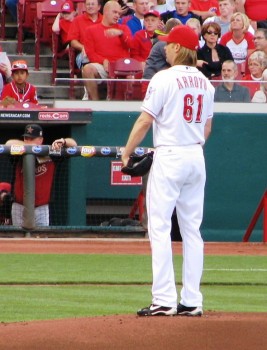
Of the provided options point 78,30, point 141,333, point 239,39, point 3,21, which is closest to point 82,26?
point 78,30

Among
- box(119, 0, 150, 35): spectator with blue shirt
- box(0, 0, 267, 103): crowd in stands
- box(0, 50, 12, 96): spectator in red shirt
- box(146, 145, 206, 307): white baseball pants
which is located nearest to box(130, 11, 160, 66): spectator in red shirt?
box(0, 0, 267, 103): crowd in stands

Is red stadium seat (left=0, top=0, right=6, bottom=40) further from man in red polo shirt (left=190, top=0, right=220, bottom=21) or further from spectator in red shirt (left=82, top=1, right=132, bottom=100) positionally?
man in red polo shirt (left=190, top=0, right=220, bottom=21)

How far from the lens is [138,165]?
671 cm

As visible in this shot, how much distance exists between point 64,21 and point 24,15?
A: 1029 mm

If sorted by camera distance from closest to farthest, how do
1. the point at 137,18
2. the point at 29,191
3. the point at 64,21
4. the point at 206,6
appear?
the point at 29,191 < the point at 64,21 < the point at 137,18 < the point at 206,6

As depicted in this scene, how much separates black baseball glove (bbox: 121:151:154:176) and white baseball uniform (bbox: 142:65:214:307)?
6 cm

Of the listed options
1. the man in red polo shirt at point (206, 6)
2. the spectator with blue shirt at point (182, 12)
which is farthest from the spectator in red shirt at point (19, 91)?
the man in red polo shirt at point (206, 6)

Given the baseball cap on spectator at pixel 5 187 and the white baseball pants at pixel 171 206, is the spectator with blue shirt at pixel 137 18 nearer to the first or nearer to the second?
the baseball cap on spectator at pixel 5 187

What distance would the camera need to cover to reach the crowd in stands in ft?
51.5

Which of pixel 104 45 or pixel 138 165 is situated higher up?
pixel 138 165

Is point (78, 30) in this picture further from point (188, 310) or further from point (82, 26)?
point (188, 310)

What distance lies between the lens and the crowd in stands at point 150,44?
51.5 ft

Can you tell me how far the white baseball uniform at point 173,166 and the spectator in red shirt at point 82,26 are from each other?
31.4 feet

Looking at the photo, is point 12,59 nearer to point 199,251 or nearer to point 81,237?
point 81,237
